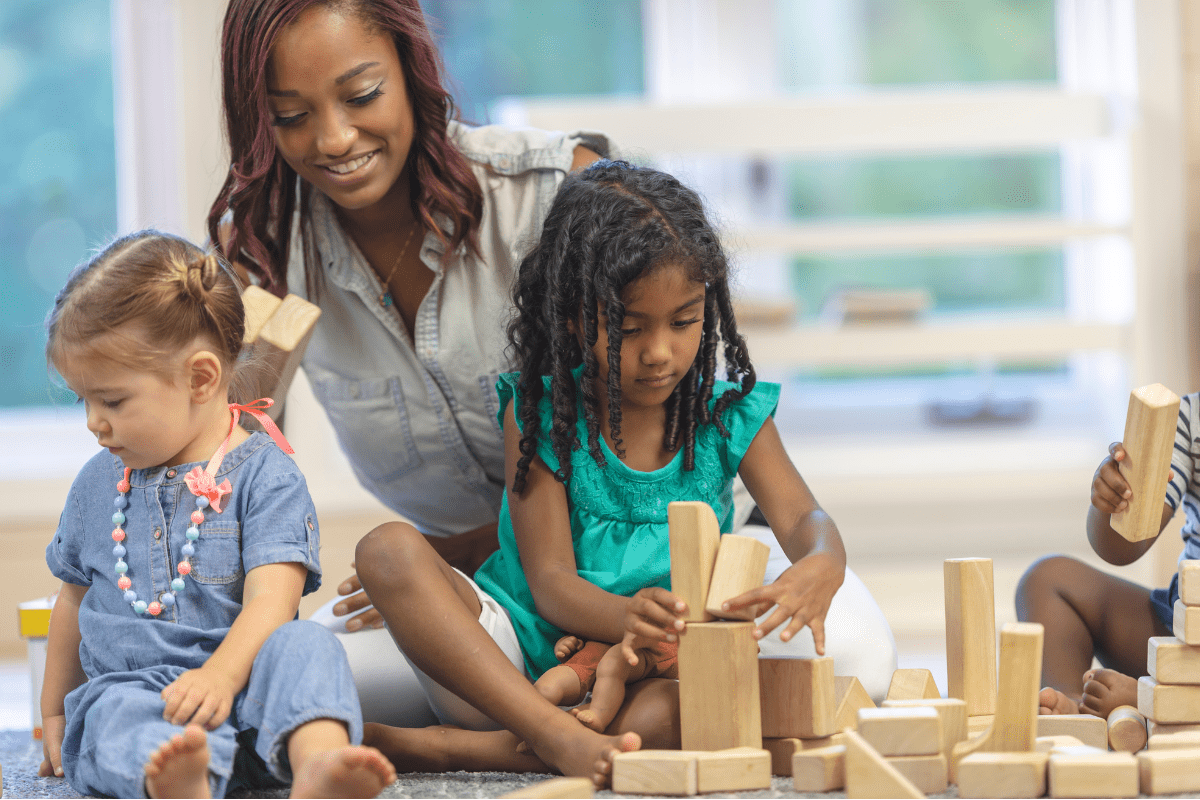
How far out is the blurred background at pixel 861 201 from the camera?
2.38 metres

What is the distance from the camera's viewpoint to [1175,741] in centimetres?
103

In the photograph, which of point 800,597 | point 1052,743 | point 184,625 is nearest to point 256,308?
point 184,625

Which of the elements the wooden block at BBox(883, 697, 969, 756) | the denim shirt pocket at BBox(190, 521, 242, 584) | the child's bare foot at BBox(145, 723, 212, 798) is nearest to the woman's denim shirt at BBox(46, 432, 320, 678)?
the denim shirt pocket at BBox(190, 521, 242, 584)

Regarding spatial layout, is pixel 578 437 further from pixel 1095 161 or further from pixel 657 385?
pixel 1095 161

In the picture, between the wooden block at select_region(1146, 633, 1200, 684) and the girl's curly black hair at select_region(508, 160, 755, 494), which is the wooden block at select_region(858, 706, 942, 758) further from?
the girl's curly black hair at select_region(508, 160, 755, 494)

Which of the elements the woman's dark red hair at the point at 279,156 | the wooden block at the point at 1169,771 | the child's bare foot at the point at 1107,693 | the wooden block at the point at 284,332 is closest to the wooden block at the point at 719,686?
the wooden block at the point at 1169,771

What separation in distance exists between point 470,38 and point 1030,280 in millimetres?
1464

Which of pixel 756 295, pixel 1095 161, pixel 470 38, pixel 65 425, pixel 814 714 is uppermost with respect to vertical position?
pixel 470 38

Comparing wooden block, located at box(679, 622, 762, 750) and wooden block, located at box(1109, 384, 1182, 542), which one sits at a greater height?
wooden block, located at box(1109, 384, 1182, 542)

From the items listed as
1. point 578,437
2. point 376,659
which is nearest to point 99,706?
point 376,659

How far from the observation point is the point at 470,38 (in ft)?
8.61

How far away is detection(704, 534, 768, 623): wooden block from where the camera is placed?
101 centimetres

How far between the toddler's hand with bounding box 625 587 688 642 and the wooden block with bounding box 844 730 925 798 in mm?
179

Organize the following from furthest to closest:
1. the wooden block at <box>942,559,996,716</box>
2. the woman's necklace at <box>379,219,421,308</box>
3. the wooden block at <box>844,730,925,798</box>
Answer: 1. the woman's necklace at <box>379,219,421,308</box>
2. the wooden block at <box>942,559,996,716</box>
3. the wooden block at <box>844,730,925,798</box>
